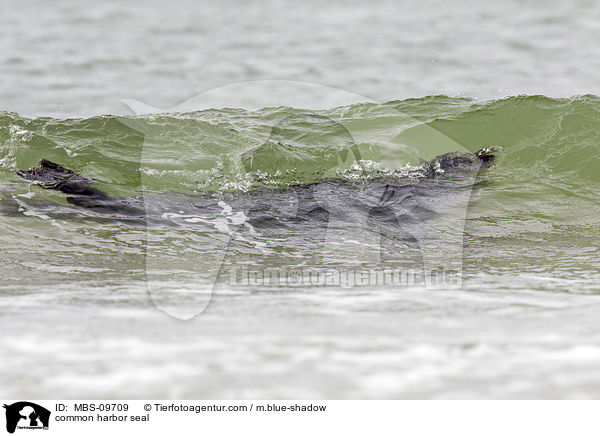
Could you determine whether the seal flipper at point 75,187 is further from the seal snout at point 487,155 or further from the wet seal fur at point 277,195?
the seal snout at point 487,155

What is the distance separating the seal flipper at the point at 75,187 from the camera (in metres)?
5.53

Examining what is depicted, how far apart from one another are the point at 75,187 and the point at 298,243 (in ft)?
7.33

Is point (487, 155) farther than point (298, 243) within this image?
Yes

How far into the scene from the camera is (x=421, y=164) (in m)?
6.99

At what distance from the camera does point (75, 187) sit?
5.96 meters

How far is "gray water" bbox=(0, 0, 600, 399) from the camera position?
249 centimetres
